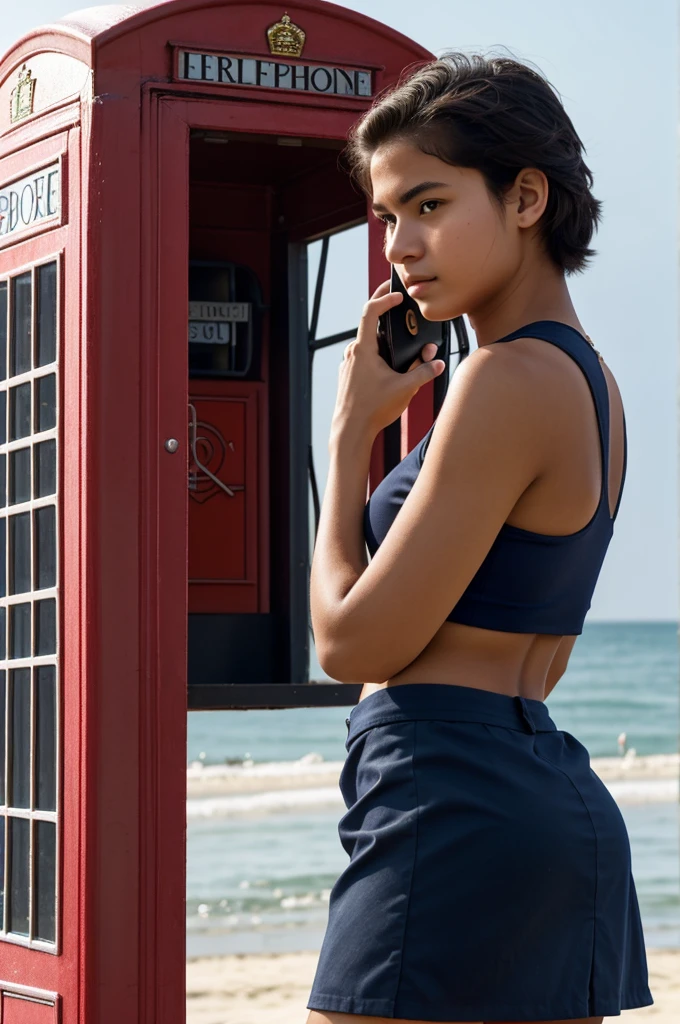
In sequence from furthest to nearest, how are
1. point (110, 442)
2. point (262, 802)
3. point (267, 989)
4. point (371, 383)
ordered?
point (262, 802), point (267, 989), point (110, 442), point (371, 383)

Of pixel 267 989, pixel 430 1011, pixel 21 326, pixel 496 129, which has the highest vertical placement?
pixel 21 326

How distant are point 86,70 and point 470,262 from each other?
2315 millimetres

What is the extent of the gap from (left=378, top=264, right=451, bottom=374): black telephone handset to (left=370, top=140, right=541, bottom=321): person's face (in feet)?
0.45

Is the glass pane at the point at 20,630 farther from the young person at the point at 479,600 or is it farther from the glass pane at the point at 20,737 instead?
the young person at the point at 479,600

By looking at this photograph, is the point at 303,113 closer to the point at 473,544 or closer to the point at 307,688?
the point at 307,688

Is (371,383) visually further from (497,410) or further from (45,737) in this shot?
(45,737)

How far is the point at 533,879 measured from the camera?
70.3 inches

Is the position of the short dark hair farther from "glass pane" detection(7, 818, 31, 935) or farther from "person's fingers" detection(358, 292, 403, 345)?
"glass pane" detection(7, 818, 31, 935)

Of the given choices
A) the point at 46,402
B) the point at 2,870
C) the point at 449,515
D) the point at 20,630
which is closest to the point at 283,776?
the point at 2,870

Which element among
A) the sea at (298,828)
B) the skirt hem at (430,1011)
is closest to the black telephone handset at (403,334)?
the skirt hem at (430,1011)

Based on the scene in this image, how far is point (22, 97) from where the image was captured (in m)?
4.33

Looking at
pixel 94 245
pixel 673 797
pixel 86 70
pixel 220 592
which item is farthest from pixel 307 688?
pixel 673 797

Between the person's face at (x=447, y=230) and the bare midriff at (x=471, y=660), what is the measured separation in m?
0.40

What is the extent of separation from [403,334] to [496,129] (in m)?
0.33
